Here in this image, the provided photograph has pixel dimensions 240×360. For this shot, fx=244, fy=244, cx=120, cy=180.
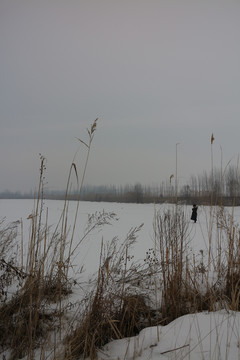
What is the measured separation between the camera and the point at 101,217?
2635 millimetres

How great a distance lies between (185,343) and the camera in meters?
1.53

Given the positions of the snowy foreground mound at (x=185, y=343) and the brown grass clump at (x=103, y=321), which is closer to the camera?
the snowy foreground mound at (x=185, y=343)

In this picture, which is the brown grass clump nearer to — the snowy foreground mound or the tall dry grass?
the tall dry grass

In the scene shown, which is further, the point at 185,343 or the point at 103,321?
the point at 103,321

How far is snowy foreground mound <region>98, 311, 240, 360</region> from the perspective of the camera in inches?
59.8

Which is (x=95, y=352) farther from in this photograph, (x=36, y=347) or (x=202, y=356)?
(x=202, y=356)

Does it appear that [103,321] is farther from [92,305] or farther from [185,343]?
[185,343]

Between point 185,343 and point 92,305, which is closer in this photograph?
point 185,343

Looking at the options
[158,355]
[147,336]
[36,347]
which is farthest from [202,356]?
[36,347]

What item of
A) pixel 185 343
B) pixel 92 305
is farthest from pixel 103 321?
pixel 185 343

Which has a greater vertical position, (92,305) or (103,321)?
(92,305)

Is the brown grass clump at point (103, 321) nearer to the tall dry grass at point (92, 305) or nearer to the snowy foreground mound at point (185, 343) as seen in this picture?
the tall dry grass at point (92, 305)

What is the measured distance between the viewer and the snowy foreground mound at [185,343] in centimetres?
152

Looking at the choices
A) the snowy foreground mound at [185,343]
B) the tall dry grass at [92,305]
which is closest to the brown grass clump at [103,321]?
the tall dry grass at [92,305]
